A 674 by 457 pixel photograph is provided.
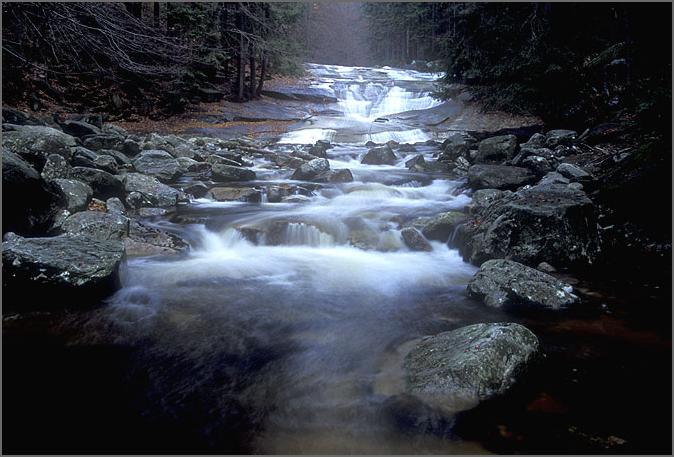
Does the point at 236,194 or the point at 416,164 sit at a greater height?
the point at 416,164

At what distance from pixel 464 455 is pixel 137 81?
19.4 meters

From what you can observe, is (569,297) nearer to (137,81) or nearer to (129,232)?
(129,232)


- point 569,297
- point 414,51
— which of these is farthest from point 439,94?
point 414,51

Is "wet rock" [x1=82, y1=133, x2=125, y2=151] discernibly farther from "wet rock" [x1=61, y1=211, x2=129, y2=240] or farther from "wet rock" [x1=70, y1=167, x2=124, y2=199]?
"wet rock" [x1=61, y1=211, x2=129, y2=240]

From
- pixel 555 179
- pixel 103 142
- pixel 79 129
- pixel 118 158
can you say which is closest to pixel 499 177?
pixel 555 179

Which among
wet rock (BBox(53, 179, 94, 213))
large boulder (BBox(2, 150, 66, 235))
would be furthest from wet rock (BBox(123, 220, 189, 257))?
large boulder (BBox(2, 150, 66, 235))

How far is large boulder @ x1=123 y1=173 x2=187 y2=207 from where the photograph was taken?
789 cm

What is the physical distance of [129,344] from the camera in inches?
144

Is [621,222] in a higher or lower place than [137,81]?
lower

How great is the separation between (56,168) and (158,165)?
2.84m

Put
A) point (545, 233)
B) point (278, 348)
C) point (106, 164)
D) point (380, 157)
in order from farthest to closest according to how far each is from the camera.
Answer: point (380, 157) → point (106, 164) → point (545, 233) → point (278, 348)

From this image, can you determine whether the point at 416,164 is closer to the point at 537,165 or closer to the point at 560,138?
the point at 537,165

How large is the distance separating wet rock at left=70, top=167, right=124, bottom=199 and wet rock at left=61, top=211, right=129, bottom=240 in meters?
1.83

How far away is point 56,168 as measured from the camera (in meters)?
7.18
